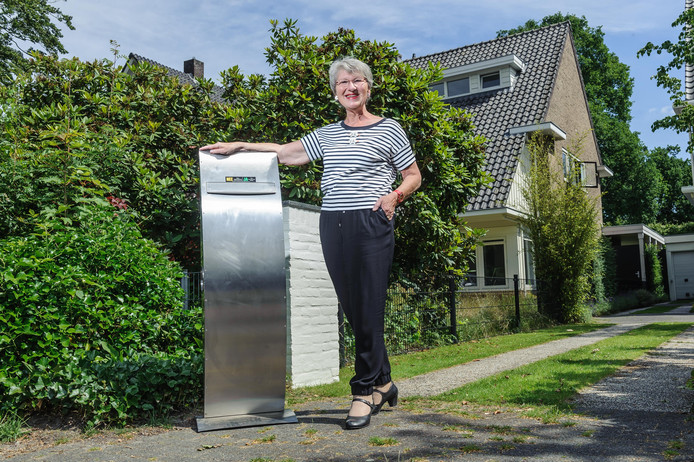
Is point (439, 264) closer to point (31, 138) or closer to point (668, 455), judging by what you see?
point (31, 138)

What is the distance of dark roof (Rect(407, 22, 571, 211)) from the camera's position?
16453 millimetres

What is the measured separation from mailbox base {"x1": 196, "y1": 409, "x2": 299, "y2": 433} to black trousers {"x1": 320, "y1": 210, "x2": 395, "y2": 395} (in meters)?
0.51

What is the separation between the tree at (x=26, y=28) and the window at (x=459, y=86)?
14803 millimetres

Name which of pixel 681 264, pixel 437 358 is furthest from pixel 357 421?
pixel 681 264

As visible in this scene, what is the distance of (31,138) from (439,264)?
551 cm

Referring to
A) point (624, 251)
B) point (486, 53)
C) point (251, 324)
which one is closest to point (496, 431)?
point (251, 324)

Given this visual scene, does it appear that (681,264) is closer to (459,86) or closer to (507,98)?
(507,98)

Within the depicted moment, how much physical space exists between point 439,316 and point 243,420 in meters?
5.99

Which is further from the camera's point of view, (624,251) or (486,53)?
(624,251)

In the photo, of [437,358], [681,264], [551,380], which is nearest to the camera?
[551,380]

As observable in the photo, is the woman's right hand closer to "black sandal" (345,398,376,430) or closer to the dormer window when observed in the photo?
"black sandal" (345,398,376,430)

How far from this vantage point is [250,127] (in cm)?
736

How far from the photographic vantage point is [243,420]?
3.56 m

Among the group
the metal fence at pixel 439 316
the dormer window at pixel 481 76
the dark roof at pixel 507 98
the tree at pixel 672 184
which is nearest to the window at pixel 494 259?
the dark roof at pixel 507 98
